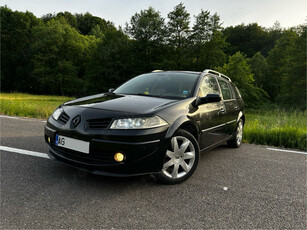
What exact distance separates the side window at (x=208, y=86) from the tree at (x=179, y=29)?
35.7 m

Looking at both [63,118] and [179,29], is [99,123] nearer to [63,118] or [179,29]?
[63,118]

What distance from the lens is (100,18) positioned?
77438mm

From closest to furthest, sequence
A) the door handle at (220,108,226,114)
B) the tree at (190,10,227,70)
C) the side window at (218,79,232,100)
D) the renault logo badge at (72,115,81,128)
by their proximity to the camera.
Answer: the renault logo badge at (72,115,81,128)
the door handle at (220,108,226,114)
the side window at (218,79,232,100)
the tree at (190,10,227,70)

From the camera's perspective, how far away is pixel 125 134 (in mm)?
2551

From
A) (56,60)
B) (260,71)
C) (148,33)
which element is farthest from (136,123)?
(56,60)

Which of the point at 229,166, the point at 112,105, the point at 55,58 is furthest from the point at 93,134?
the point at 55,58

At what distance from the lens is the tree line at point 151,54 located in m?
34.2

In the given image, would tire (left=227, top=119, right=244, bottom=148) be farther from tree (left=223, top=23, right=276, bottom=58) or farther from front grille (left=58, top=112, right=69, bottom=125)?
tree (left=223, top=23, right=276, bottom=58)

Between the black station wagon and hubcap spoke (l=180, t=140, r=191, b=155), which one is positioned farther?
hubcap spoke (l=180, t=140, r=191, b=155)

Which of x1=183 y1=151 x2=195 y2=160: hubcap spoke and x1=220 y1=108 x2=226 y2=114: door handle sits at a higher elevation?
x1=220 y1=108 x2=226 y2=114: door handle

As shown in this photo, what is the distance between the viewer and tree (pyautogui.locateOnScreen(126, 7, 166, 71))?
4147cm

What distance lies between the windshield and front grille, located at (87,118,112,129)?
1151mm

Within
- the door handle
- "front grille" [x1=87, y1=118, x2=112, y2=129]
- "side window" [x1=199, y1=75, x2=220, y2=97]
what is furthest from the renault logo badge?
the door handle

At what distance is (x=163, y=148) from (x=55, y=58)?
2122 inches
